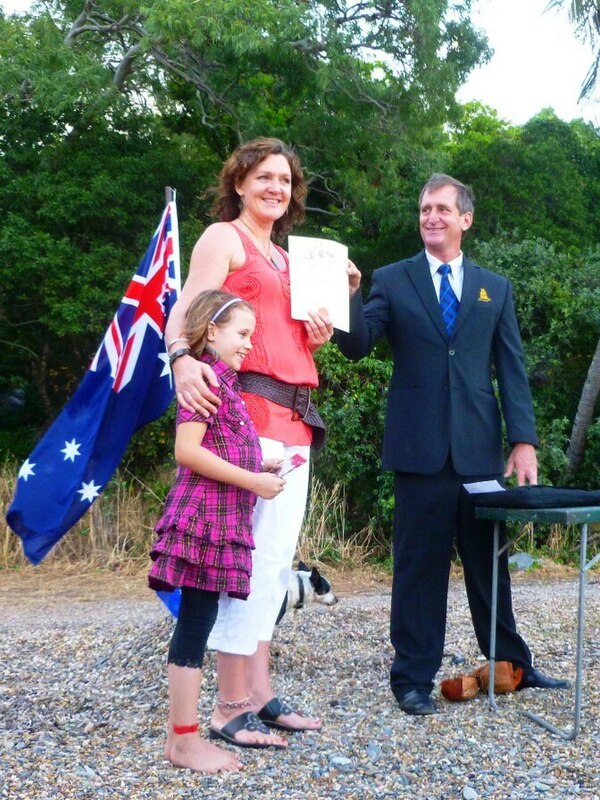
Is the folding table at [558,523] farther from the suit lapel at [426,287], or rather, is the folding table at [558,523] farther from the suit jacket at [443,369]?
the suit lapel at [426,287]

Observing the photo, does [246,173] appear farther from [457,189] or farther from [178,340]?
[457,189]

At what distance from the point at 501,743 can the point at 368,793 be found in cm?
71

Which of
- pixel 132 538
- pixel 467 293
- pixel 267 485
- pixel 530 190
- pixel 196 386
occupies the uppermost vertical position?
pixel 530 190

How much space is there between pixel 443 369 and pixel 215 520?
134 centimetres

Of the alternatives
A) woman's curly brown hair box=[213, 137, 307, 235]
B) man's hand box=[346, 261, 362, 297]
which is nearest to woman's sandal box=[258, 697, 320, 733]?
man's hand box=[346, 261, 362, 297]

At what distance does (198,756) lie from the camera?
3389 mm

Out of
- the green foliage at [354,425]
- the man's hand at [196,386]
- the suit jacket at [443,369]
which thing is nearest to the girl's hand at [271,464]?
the man's hand at [196,386]

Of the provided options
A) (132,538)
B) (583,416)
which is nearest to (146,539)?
(132,538)

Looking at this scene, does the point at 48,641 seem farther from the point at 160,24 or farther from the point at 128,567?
the point at 160,24

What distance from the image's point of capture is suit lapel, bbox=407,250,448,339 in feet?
14.0

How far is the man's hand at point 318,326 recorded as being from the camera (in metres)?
3.70

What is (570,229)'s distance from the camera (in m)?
15.7

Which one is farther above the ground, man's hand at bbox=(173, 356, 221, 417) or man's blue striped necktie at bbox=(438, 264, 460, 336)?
man's blue striped necktie at bbox=(438, 264, 460, 336)

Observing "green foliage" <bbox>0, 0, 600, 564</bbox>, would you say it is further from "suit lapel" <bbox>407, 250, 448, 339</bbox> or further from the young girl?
the young girl
